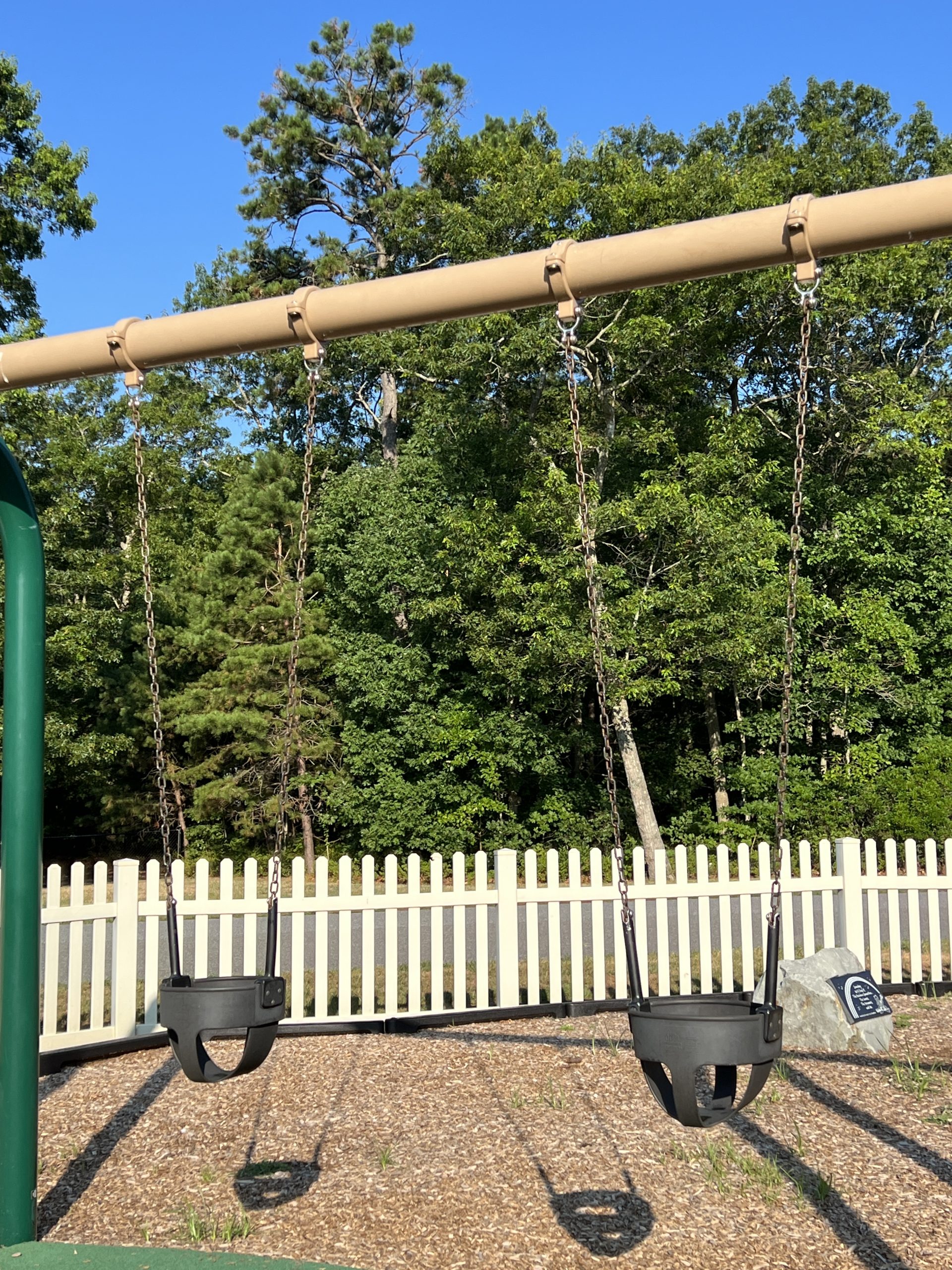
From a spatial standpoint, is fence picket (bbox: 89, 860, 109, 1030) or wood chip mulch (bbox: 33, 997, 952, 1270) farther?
fence picket (bbox: 89, 860, 109, 1030)

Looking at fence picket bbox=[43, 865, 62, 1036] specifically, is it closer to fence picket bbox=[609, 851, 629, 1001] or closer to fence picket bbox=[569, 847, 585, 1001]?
fence picket bbox=[569, 847, 585, 1001]

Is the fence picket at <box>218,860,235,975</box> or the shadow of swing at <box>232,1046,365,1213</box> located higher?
the fence picket at <box>218,860,235,975</box>

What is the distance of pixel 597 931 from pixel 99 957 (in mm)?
3134

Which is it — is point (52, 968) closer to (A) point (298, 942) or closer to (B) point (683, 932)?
(A) point (298, 942)

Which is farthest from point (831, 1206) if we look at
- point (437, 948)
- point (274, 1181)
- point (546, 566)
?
point (546, 566)

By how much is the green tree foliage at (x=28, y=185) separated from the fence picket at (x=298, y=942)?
13.3m

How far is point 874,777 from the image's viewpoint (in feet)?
55.3

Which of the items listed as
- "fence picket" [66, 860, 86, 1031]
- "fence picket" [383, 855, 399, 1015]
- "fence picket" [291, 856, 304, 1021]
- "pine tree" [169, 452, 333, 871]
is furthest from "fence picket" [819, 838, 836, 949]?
"pine tree" [169, 452, 333, 871]

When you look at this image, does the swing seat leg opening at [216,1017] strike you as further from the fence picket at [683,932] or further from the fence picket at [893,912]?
the fence picket at [893,912]

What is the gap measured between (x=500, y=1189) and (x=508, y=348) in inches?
517

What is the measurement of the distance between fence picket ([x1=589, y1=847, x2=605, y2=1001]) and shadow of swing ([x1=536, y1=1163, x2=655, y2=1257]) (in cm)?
301

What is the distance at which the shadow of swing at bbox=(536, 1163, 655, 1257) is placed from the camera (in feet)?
11.0

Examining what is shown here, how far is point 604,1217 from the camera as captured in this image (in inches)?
140

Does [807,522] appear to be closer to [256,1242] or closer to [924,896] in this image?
[924,896]
